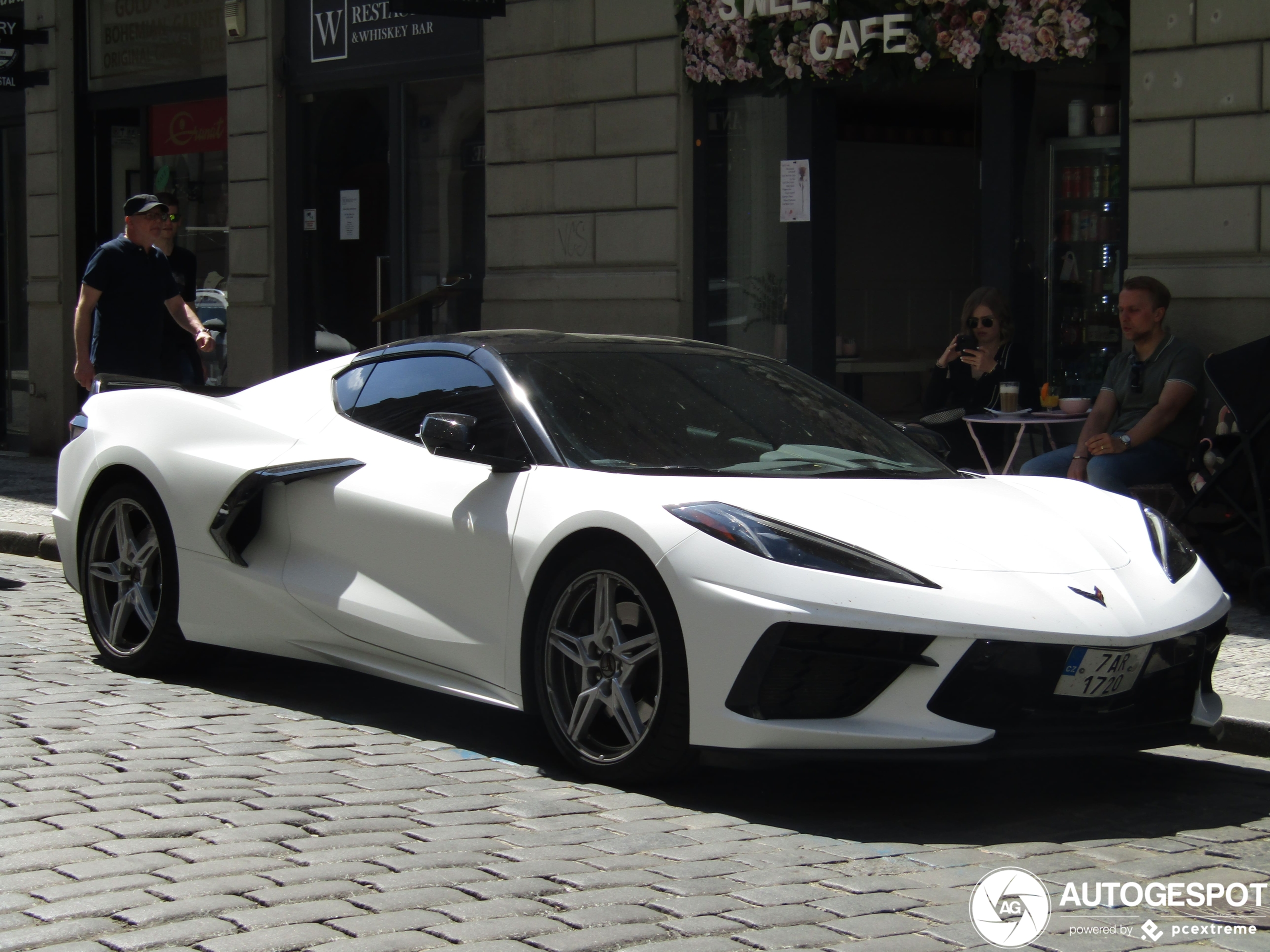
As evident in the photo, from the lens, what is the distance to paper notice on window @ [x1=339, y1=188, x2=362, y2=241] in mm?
15664

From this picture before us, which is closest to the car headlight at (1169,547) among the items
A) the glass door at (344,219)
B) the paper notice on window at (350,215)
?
the glass door at (344,219)

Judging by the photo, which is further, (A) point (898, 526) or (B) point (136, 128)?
(B) point (136, 128)

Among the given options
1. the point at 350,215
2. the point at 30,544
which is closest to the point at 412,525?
the point at 30,544

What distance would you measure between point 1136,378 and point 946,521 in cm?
453

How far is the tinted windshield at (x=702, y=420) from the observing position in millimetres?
5434

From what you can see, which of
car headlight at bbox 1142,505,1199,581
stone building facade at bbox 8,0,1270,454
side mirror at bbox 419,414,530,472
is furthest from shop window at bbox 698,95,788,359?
side mirror at bbox 419,414,530,472

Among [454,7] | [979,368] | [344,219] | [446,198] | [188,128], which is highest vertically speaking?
[454,7]

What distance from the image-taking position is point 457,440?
17.8 feet

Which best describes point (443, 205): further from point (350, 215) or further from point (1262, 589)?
point (1262, 589)

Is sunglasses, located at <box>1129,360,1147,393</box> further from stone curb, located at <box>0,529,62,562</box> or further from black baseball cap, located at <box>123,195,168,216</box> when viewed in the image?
stone curb, located at <box>0,529,62,562</box>

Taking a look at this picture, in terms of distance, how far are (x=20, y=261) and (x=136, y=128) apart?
7.44 ft

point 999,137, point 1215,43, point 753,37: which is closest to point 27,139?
point 753,37

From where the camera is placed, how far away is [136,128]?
1791 cm

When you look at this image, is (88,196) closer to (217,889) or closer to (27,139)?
(27,139)
